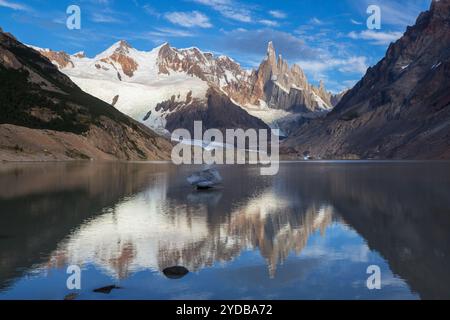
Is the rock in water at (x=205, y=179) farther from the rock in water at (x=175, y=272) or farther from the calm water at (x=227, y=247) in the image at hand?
the rock in water at (x=175, y=272)

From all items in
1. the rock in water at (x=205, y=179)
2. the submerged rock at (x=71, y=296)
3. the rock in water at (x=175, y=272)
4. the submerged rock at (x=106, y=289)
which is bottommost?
the submerged rock at (x=71, y=296)

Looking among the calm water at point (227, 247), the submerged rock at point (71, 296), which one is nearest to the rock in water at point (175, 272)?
the calm water at point (227, 247)

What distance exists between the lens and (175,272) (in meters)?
22.0

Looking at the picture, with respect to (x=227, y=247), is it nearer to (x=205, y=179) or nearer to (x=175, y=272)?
(x=175, y=272)

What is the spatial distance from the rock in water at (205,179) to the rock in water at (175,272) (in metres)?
44.1

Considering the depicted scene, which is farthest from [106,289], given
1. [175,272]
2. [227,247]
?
[227,247]

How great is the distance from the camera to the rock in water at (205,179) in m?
66.7

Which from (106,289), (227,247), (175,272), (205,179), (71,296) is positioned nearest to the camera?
(71,296)

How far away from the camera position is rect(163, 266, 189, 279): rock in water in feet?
71.2

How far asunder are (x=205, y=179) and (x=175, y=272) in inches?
1799

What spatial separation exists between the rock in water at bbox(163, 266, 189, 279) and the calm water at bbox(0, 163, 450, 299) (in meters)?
0.32

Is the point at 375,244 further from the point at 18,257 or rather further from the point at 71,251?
the point at 18,257
